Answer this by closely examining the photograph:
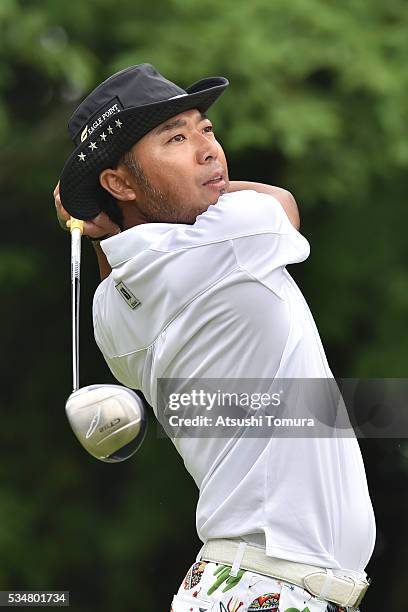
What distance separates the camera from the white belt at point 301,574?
237 cm

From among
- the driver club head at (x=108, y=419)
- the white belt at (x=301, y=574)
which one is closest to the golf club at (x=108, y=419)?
the driver club head at (x=108, y=419)

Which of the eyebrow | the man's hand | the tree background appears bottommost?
the tree background

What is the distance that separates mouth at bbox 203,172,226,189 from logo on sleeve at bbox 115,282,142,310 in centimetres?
28

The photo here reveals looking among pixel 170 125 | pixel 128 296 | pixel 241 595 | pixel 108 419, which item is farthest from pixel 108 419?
pixel 170 125

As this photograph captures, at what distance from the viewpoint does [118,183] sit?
8.84 ft

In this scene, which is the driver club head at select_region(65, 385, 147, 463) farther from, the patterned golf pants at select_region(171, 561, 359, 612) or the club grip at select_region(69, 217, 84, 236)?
the club grip at select_region(69, 217, 84, 236)

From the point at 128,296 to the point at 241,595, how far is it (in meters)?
0.66

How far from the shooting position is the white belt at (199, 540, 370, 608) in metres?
2.37

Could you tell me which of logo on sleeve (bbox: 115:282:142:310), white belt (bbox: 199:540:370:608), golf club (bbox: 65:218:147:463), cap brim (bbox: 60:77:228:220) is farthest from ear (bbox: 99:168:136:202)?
white belt (bbox: 199:540:370:608)

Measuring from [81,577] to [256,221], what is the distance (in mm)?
6063

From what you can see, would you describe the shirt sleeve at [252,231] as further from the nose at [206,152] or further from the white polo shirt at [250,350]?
the nose at [206,152]

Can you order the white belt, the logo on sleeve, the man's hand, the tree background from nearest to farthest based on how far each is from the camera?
the white belt < the logo on sleeve < the man's hand < the tree background

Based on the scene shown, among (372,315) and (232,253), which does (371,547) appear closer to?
(232,253)

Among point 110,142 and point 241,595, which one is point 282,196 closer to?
point 110,142
